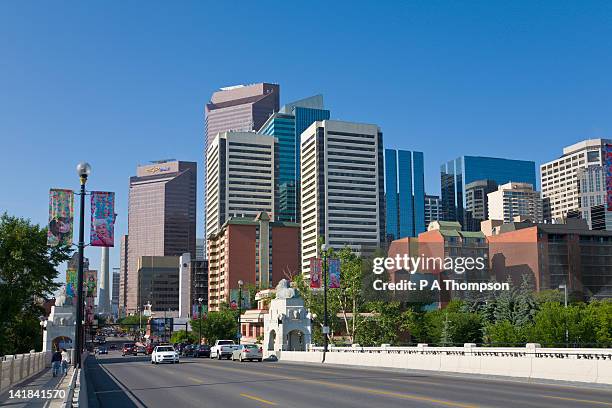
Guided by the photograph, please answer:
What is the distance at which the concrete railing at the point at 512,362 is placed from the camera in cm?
2742

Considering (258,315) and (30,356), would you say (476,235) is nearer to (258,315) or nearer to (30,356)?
(258,315)

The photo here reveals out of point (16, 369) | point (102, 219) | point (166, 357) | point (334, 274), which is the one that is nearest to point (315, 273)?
point (334, 274)

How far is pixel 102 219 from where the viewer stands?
26391 millimetres

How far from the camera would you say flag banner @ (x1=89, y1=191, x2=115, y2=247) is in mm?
25938

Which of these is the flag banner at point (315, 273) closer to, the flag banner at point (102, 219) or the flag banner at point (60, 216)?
the flag banner at point (102, 219)

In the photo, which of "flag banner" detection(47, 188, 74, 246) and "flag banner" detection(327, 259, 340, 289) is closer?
"flag banner" detection(47, 188, 74, 246)

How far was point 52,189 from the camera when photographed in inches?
1024

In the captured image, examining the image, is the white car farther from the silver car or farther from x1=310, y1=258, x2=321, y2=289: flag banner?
x1=310, y1=258, x2=321, y2=289: flag banner

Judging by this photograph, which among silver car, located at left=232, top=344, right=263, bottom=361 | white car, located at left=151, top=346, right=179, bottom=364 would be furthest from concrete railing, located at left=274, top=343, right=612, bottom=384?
white car, located at left=151, top=346, right=179, bottom=364

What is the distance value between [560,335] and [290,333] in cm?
4246

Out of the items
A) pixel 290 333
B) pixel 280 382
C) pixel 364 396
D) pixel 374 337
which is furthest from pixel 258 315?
pixel 364 396

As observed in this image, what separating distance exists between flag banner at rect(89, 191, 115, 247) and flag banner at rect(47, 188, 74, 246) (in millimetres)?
838

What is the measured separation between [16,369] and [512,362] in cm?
2273

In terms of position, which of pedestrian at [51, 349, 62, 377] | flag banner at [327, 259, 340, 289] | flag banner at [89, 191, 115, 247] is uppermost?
flag banner at [89, 191, 115, 247]
